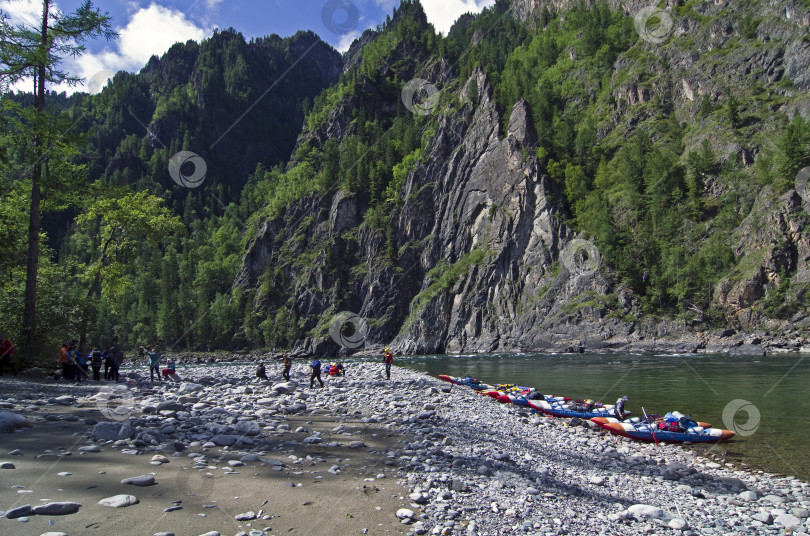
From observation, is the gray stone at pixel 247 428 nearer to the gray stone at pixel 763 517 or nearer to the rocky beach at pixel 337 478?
the rocky beach at pixel 337 478

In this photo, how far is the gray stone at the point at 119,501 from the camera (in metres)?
5.86

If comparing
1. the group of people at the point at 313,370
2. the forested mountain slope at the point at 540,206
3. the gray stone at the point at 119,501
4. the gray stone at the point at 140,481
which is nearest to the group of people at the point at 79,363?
the group of people at the point at 313,370

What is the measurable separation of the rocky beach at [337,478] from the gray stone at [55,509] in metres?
0.02

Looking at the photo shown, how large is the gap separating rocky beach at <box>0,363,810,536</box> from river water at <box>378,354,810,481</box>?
74.5 inches

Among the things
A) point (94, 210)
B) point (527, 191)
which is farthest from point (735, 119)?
point (94, 210)

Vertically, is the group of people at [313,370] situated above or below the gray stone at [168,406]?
below

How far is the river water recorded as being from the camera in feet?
45.1

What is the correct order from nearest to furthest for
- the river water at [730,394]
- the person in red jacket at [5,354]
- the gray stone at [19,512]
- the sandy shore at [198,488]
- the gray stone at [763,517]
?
the gray stone at [19,512]
the sandy shore at [198,488]
the gray stone at [763,517]
the river water at [730,394]
the person in red jacket at [5,354]

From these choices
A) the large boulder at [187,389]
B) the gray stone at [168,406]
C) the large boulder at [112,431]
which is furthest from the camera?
the large boulder at [187,389]

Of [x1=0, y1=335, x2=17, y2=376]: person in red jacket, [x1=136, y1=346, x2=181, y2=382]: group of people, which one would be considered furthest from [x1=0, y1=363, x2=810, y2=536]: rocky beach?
[x1=136, y1=346, x2=181, y2=382]: group of people

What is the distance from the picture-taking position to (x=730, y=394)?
23219 mm

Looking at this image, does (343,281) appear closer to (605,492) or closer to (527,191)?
(527,191)

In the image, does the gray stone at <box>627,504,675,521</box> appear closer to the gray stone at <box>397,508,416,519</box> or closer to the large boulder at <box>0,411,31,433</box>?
the gray stone at <box>397,508,416,519</box>

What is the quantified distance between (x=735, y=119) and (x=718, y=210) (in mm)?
20353
